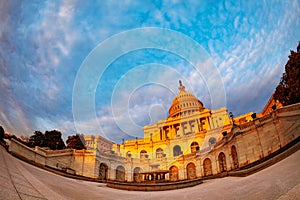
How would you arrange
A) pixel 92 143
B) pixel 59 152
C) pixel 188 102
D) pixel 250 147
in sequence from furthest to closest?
pixel 188 102 < pixel 92 143 < pixel 59 152 < pixel 250 147

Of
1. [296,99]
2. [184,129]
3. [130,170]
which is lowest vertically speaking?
[130,170]

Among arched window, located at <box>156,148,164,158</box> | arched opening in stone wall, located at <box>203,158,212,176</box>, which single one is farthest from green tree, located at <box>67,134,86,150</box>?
arched opening in stone wall, located at <box>203,158,212,176</box>

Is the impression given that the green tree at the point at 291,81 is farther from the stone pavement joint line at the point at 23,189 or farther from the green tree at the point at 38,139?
the green tree at the point at 38,139

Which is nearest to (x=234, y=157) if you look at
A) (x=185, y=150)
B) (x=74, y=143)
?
(x=185, y=150)

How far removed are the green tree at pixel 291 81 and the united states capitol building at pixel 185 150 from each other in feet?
10.1

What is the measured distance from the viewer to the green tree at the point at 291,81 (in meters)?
19.0

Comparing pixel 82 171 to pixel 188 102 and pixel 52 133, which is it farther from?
pixel 188 102

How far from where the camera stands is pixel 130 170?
130 feet

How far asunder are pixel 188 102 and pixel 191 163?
49.5 metres

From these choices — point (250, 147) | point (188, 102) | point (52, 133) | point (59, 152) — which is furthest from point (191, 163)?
point (188, 102)

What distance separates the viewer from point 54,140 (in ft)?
134

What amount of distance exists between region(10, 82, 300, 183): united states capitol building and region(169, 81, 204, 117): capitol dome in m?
0.47

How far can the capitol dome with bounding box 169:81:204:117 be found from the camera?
3054 inches

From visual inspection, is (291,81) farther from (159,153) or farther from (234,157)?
(159,153)
